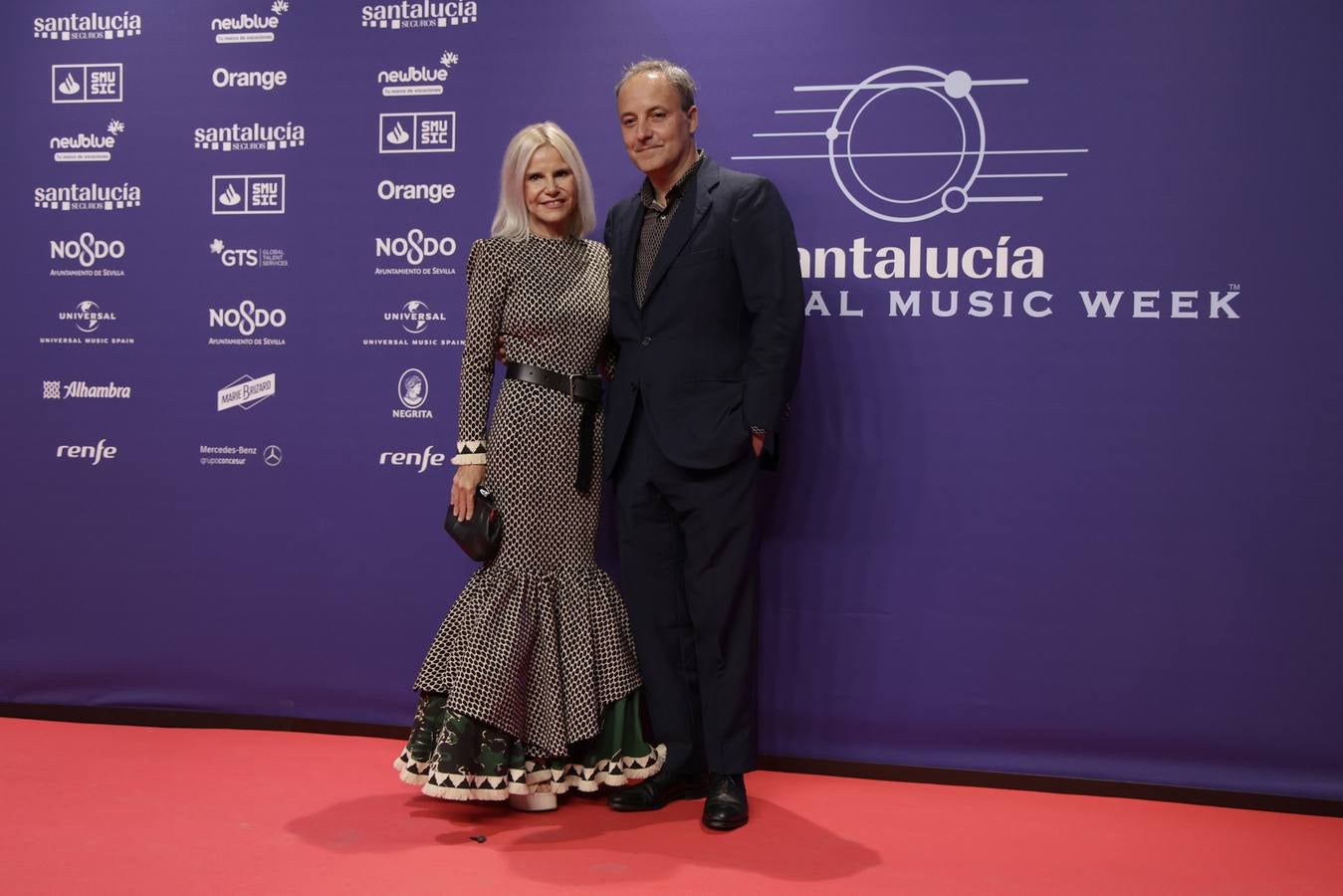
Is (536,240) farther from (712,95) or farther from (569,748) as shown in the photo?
(569,748)

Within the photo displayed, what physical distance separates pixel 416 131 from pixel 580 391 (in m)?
1.20

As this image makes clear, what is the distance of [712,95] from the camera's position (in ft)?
12.5

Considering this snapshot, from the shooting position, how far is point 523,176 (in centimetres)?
342

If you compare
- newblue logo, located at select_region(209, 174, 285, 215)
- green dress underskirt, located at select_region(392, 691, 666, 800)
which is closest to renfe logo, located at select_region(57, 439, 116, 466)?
newblue logo, located at select_region(209, 174, 285, 215)

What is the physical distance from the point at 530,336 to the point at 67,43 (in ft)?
7.19

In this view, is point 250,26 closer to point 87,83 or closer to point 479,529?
point 87,83

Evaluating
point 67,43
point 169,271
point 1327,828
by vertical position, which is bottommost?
point 1327,828

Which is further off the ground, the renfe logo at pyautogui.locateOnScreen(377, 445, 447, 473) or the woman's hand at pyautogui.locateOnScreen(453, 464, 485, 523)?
the renfe logo at pyautogui.locateOnScreen(377, 445, 447, 473)

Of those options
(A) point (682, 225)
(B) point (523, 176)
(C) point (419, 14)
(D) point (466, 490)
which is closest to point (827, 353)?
(A) point (682, 225)

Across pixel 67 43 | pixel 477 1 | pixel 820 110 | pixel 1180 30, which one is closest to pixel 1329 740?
pixel 1180 30

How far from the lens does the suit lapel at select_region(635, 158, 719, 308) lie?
3.31m

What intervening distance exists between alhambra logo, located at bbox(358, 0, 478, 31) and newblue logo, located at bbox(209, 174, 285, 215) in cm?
61

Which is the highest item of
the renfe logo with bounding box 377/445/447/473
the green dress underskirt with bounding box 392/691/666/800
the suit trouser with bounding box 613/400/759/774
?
the renfe logo with bounding box 377/445/447/473

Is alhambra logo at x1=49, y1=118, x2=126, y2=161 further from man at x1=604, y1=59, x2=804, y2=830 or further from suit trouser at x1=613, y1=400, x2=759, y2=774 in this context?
suit trouser at x1=613, y1=400, x2=759, y2=774
